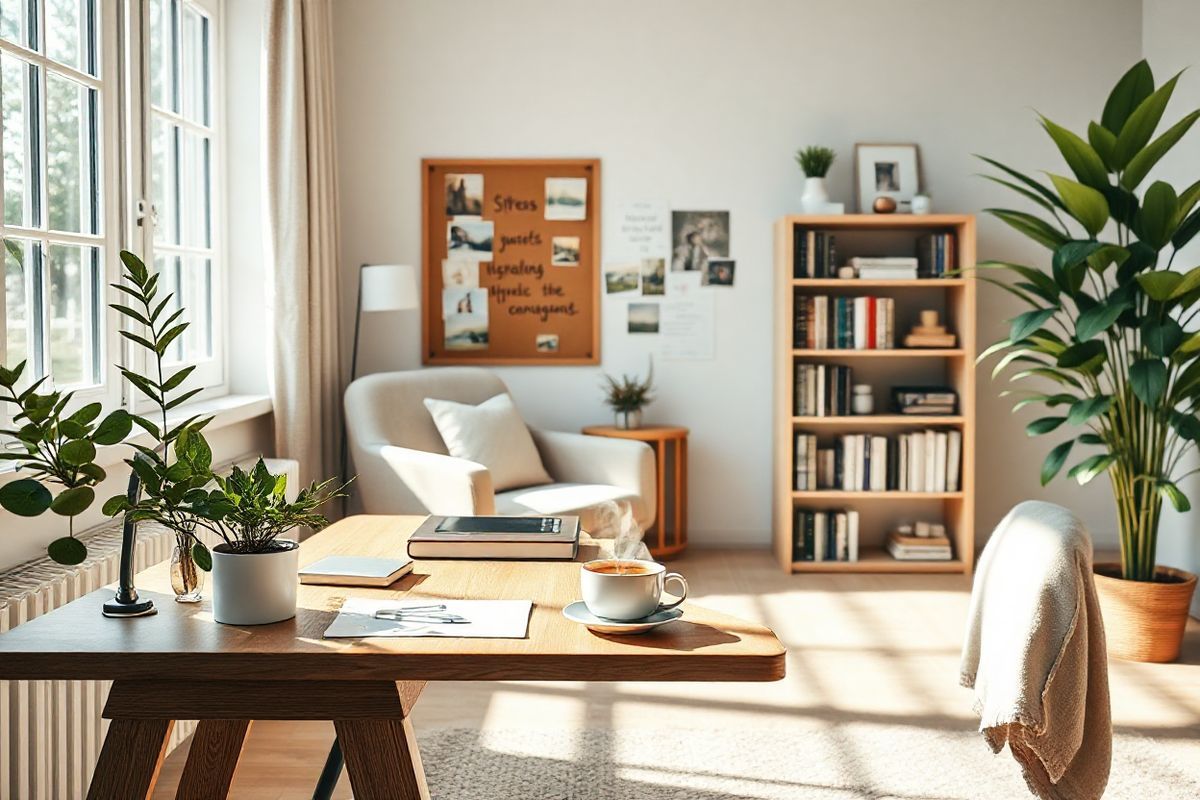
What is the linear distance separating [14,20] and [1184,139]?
372 centimetres

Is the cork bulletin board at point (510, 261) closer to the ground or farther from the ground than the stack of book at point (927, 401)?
farther from the ground

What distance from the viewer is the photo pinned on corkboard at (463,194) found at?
4.90m

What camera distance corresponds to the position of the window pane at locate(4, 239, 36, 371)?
252 centimetres

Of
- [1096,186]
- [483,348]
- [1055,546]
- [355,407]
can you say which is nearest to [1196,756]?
[1055,546]

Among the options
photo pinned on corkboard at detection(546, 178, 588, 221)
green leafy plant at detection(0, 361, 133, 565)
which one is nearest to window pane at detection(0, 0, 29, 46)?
green leafy plant at detection(0, 361, 133, 565)

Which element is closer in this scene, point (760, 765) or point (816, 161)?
point (760, 765)

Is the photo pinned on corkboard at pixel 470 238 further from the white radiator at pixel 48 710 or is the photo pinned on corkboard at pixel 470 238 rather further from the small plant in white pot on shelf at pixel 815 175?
the white radiator at pixel 48 710

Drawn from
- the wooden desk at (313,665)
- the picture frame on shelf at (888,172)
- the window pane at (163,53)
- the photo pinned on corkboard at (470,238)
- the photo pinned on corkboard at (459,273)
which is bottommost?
the wooden desk at (313,665)

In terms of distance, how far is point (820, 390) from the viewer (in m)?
4.69

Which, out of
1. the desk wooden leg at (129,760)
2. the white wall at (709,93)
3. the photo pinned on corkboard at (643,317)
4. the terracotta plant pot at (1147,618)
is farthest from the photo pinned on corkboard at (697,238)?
the desk wooden leg at (129,760)

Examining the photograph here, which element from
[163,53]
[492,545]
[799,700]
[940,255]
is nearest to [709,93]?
[940,255]

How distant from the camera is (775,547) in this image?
4934mm

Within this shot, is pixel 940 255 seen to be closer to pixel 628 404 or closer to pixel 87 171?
pixel 628 404

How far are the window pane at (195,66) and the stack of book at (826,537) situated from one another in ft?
9.46
